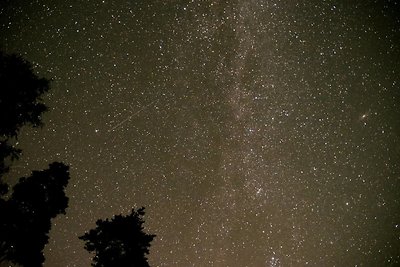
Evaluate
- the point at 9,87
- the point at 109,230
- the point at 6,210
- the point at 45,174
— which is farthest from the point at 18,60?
the point at 109,230

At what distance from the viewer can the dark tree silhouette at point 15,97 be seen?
6.58 m

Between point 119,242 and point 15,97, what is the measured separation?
4.35 meters

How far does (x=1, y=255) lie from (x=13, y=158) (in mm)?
2045

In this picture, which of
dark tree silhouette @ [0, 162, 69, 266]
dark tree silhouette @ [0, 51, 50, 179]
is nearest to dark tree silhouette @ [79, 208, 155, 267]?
dark tree silhouette @ [0, 162, 69, 266]

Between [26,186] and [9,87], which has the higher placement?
[9,87]

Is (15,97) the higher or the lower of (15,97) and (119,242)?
the higher

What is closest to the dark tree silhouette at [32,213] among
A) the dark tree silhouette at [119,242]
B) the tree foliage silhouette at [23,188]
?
the tree foliage silhouette at [23,188]

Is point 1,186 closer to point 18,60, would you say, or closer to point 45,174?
point 45,174

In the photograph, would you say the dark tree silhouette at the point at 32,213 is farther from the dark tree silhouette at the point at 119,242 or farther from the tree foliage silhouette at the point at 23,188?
the dark tree silhouette at the point at 119,242

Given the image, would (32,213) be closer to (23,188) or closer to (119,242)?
(23,188)

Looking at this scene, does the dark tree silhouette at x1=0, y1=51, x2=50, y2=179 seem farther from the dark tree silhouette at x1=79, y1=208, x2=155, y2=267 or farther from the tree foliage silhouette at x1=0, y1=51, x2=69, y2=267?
the dark tree silhouette at x1=79, y1=208, x2=155, y2=267

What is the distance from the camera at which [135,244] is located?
8.42 m

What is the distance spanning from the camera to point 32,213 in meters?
7.20

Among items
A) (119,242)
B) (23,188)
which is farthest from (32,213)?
(119,242)
